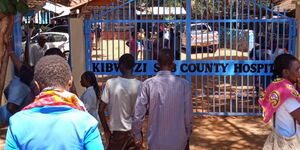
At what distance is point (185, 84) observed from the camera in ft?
11.9

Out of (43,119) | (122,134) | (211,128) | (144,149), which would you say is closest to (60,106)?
(43,119)

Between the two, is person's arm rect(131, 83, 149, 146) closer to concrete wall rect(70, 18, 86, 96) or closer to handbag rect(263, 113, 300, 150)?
handbag rect(263, 113, 300, 150)

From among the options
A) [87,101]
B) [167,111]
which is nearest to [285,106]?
[167,111]

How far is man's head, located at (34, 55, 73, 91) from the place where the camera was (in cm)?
217

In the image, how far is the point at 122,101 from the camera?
166 inches

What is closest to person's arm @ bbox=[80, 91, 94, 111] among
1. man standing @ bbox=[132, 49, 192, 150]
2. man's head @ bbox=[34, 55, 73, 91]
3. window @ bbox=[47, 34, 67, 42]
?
man standing @ bbox=[132, 49, 192, 150]

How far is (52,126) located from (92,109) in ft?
7.33

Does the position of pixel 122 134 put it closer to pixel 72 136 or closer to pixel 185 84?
pixel 185 84

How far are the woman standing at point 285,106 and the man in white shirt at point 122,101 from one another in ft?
4.50

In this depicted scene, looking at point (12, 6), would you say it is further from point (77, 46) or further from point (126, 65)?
point (77, 46)

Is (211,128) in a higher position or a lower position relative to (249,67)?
lower

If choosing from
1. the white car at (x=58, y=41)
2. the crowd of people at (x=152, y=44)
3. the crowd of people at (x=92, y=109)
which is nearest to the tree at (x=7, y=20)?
the crowd of people at (x=92, y=109)

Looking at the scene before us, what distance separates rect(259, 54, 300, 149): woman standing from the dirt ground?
2.97 metres

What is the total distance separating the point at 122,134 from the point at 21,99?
1.09 metres
